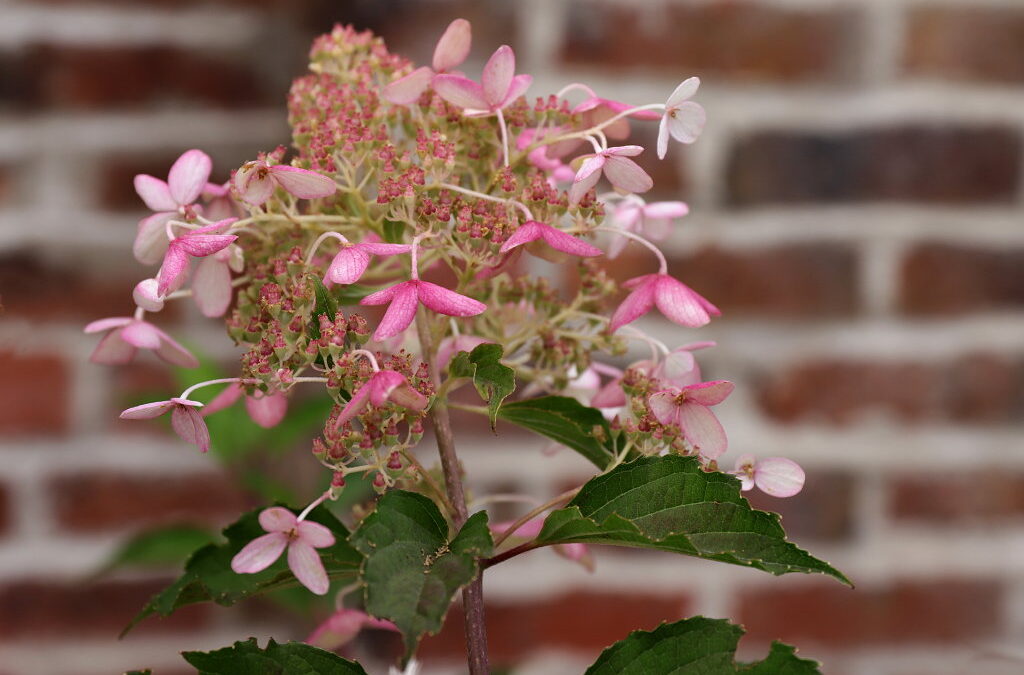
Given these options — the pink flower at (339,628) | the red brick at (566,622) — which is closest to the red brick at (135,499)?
the red brick at (566,622)

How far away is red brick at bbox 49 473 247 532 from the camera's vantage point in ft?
2.49

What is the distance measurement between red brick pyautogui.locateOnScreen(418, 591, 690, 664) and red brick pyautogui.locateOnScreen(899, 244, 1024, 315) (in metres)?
0.28

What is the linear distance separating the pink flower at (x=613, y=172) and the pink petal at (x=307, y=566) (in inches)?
5.1

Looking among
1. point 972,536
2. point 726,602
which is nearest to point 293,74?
point 726,602

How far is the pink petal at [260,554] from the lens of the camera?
0.97 ft

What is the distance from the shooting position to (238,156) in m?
0.77

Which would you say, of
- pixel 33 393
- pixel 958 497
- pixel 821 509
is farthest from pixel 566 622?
pixel 33 393

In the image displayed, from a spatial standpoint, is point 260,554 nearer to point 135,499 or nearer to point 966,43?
point 135,499

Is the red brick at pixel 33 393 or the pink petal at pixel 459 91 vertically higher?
the pink petal at pixel 459 91

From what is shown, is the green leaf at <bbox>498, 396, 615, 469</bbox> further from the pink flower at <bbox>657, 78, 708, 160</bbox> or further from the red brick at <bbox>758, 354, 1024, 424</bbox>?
the red brick at <bbox>758, 354, 1024, 424</bbox>

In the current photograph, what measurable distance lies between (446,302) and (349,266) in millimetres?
29

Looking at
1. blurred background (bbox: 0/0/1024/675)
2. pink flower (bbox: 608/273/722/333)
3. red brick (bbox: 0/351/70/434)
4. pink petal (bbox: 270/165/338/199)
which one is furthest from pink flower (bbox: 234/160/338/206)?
red brick (bbox: 0/351/70/434)

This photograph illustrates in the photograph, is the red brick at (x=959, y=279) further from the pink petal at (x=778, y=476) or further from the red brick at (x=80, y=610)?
the red brick at (x=80, y=610)

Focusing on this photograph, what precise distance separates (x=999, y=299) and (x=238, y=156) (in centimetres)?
58
